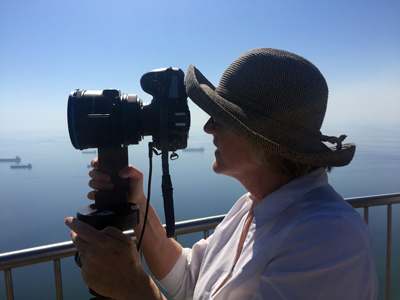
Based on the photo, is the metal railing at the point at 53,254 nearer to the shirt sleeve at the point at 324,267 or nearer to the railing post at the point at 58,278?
the railing post at the point at 58,278

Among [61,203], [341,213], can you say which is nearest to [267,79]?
[341,213]

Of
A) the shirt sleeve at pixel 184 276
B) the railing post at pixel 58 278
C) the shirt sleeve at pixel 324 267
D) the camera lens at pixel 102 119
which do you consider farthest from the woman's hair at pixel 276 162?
the railing post at pixel 58 278

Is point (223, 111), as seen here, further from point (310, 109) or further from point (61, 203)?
point (61, 203)

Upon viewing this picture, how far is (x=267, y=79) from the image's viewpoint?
780mm

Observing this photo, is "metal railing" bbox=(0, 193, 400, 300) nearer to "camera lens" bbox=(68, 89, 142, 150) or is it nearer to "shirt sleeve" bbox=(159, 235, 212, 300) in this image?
"shirt sleeve" bbox=(159, 235, 212, 300)

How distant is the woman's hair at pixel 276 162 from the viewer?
0.83 meters

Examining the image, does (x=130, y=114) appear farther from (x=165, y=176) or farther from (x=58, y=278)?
(x=58, y=278)

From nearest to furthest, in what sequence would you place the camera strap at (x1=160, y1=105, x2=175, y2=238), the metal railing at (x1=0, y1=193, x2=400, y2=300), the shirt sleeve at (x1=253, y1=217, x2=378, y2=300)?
the shirt sleeve at (x1=253, y1=217, x2=378, y2=300) < the camera strap at (x1=160, y1=105, x2=175, y2=238) < the metal railing at (x1=0, y1=193, x2=400, y2=300)

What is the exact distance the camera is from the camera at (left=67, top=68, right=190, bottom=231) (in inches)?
31.6

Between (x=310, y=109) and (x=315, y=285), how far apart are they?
50 cm

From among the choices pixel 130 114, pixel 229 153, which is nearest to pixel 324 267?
pixel 229 153

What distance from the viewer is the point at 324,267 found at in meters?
0.59

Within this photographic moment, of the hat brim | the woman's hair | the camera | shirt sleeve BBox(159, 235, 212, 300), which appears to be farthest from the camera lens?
shirt sleeve BBox(159, 235, 212, 300)

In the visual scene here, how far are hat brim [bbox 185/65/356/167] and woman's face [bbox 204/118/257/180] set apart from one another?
11cm
